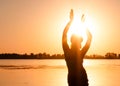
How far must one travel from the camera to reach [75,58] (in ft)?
33.0

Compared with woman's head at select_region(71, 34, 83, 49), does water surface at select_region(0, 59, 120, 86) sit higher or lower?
lower

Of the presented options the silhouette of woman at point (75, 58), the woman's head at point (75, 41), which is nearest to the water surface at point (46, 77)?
the silhouette of woman at point (75, 58)

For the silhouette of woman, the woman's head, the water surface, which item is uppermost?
the woman's head

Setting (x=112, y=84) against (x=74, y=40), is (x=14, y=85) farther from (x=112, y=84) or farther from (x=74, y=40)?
(x=74, y=40)

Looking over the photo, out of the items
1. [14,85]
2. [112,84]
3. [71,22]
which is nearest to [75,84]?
[71,22]

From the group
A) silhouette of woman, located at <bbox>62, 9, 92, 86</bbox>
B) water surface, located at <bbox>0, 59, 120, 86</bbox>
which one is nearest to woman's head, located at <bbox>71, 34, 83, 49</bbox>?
silhouette of woman, located at <bbox>62, 9, 92, 86</bbox>

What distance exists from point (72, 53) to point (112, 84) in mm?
26658

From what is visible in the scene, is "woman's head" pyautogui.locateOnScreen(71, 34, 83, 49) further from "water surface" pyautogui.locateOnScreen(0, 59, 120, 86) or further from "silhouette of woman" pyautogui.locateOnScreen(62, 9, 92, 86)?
"water surface" pyautogui.locateOnScreen(0, 59, 120, 86)

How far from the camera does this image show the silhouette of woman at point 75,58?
9938mm

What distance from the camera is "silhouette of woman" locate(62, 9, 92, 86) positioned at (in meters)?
9.94

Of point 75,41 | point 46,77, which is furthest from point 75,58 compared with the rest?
point 46,77

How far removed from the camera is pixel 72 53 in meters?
10.1

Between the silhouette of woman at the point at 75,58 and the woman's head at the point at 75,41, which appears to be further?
the woman's head at the point at 75,41

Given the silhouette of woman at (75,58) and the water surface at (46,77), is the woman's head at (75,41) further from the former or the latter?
the water surface at (46,77)
